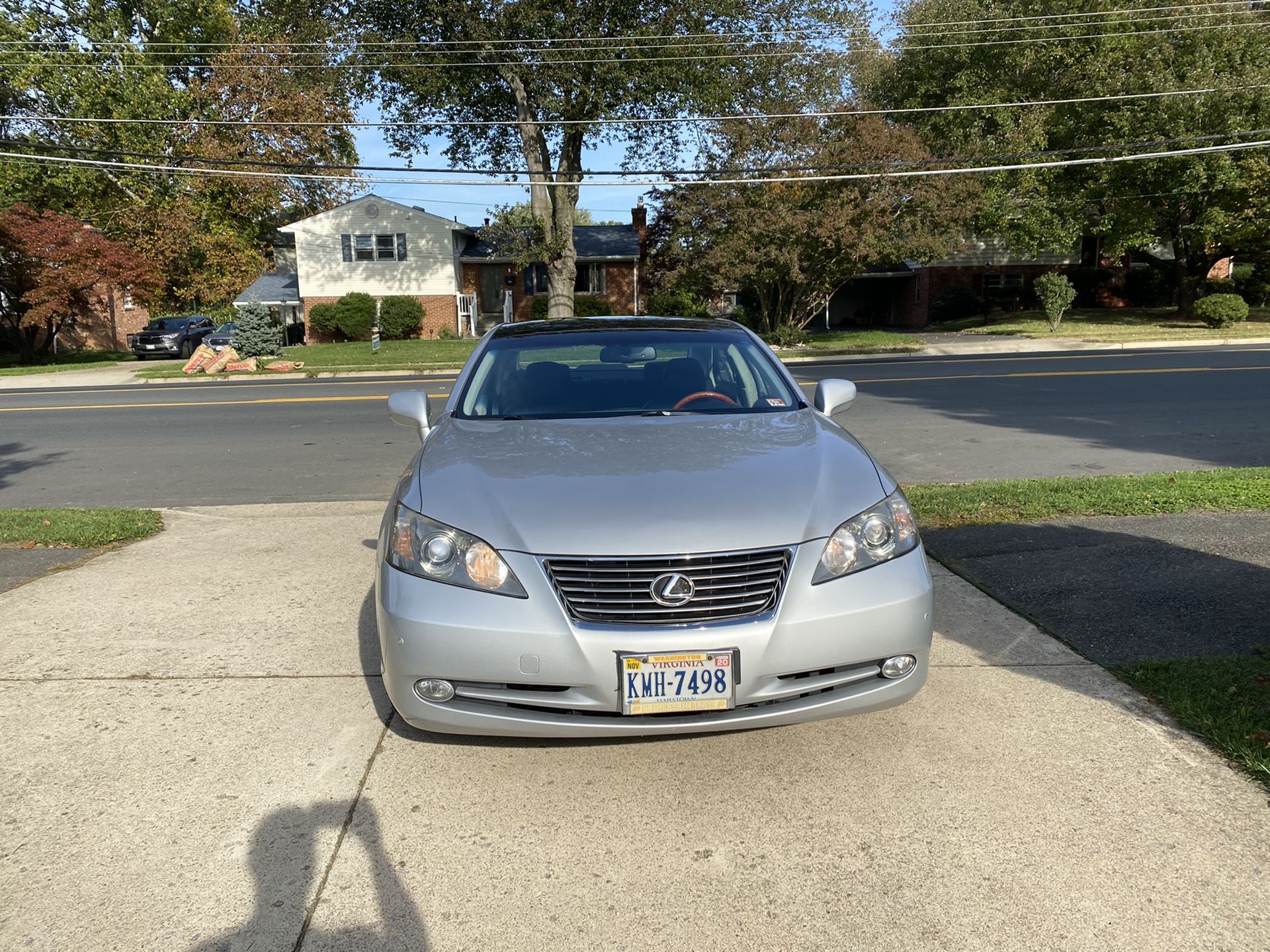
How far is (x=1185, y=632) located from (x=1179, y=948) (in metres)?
2.34

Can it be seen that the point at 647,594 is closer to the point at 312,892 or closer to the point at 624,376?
the point at 312,892

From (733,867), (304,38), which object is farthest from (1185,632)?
(304,38)

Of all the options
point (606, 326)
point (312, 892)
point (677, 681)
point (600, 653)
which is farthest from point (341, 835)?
point (606, 326)

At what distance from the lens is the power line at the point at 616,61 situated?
28.8 m

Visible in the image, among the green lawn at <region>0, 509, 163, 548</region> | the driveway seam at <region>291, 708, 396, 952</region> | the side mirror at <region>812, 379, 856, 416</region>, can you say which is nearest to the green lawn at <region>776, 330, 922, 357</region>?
the green lawn at <region>0, 509, 163, 548</region>

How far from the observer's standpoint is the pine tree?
27.6 metres

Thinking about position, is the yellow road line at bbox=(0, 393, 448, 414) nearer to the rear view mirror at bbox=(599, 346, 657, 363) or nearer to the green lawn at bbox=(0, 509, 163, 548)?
the green lawn at bbox=(0, 509, 163, 548)

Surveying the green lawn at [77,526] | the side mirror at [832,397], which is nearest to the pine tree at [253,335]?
the green lawn at [77,526]

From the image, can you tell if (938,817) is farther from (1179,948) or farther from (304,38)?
(304,38)

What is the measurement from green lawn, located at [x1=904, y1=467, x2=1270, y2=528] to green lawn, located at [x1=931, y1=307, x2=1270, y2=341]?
2269 centimetres

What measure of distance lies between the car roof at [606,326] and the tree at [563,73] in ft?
79.0

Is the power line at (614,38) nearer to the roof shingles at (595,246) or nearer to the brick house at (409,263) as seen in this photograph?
the brick house at (409,263)

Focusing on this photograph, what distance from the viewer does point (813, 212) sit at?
27.9 m

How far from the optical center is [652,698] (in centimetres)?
290
